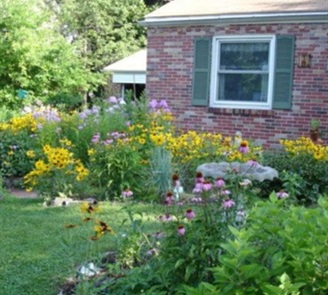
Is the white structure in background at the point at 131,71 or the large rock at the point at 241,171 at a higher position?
the white structure in background at the point at 131,71

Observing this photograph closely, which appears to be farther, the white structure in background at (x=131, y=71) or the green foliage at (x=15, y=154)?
the white structure in background at (x=131, y=71)

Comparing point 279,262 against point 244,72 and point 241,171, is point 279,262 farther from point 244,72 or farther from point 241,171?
point 244,72

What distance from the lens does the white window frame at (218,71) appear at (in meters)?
10.8

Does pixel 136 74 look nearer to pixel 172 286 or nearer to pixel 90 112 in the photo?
pixel 90 112

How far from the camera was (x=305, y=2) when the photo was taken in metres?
11.0

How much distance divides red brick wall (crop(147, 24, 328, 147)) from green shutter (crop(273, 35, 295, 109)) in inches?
3.6

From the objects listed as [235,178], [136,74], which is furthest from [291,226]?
[136,74]

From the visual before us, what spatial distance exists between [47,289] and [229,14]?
7995 millimetres

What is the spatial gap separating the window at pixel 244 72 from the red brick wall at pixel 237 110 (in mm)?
124

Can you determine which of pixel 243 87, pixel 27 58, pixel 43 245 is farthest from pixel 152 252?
pixel 27 58

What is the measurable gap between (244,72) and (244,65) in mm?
134

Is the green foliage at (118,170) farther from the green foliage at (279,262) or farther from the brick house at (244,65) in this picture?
the green foliage at (279,262)

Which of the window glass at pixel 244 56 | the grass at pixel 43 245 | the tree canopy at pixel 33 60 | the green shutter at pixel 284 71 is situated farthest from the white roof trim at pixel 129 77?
the grass at pixel 43 245

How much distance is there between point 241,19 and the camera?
36.0 feet
